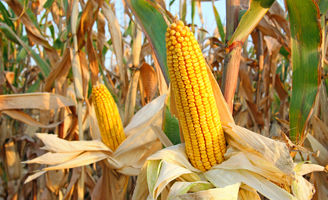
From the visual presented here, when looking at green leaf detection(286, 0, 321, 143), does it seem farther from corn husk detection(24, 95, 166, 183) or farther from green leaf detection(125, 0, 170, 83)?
corn husk detection(24, 95, 166, 183)

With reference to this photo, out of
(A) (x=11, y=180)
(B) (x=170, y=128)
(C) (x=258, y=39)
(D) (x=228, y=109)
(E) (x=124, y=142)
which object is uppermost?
(C) (x=258, y=39)

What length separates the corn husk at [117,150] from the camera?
185cm

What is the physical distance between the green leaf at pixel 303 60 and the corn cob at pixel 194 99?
1.38 feet

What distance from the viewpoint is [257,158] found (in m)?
1.28

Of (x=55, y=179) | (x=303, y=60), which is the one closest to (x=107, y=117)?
(x=303, y=60)

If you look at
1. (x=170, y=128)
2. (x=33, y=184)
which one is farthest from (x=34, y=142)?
(x=170, y=128)

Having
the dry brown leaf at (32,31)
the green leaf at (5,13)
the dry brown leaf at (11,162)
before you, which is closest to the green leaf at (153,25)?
the dry brown leaf at (32,31)

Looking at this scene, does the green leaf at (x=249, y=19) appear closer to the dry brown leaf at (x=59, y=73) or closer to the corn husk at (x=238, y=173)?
the corn husk at (x=238, y=173)

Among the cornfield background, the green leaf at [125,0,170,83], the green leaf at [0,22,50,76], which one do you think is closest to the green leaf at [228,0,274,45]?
the cornfield background

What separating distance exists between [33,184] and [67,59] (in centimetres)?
175

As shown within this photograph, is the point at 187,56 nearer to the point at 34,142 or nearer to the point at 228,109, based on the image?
the point at 228,109

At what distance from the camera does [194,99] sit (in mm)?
1270

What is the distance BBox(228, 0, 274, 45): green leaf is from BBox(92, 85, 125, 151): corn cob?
98 cm

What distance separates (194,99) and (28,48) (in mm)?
2303
